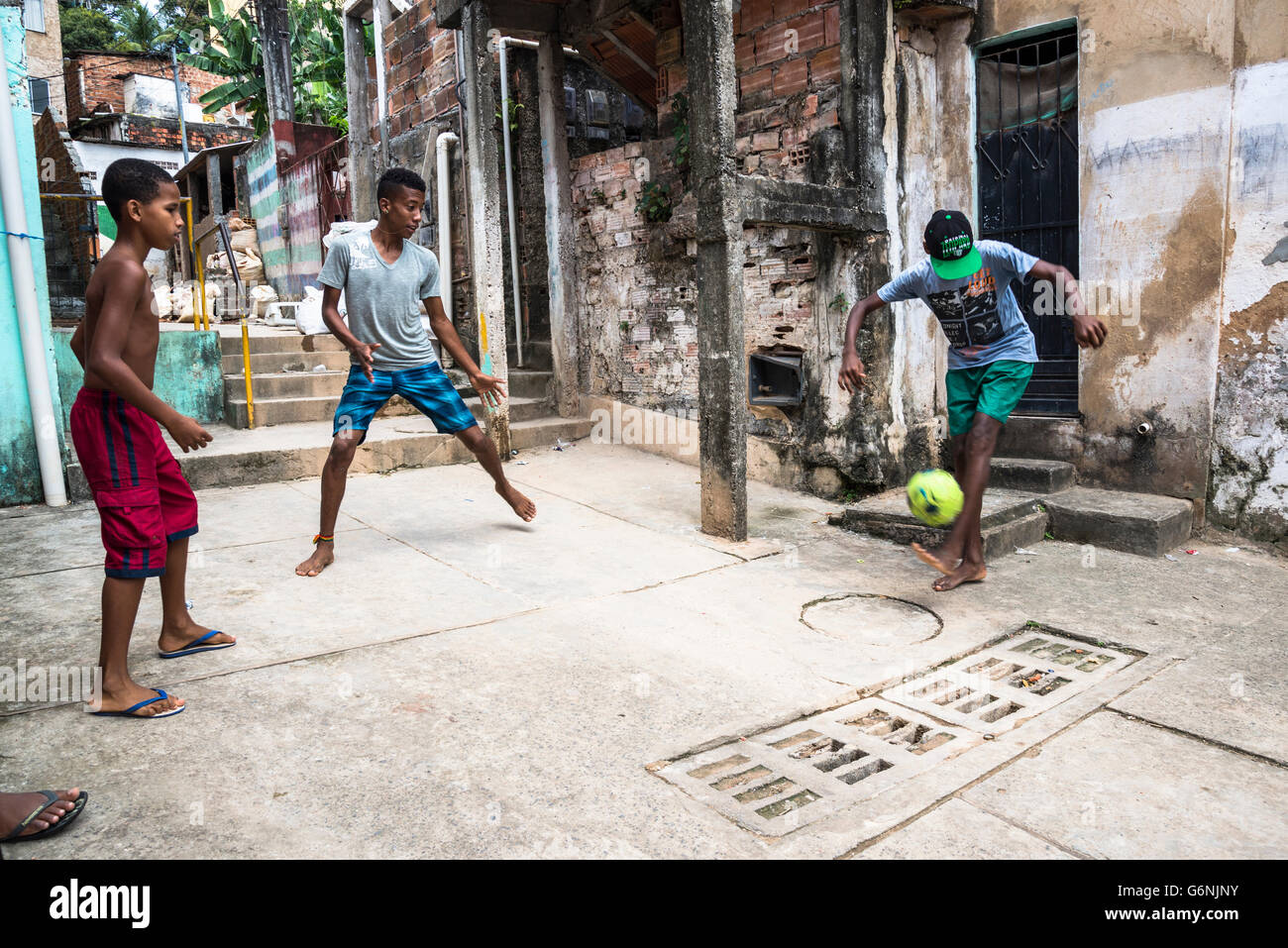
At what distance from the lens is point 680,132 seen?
6.54 meters

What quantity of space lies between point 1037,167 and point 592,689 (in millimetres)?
4511

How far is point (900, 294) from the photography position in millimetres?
4574

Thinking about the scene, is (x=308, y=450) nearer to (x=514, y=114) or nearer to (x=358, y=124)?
(x=514, y=114)

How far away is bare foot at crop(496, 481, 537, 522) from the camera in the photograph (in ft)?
16.5

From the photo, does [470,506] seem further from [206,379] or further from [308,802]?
[308,802]

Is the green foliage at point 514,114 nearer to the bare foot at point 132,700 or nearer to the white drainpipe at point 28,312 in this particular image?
the white drainpipe at point 28,312

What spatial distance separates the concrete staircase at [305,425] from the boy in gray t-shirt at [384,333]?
1.93m

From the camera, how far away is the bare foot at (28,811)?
6.99 ft

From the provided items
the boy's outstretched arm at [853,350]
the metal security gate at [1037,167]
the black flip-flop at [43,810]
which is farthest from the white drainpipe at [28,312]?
the metal security gate at [1037,167]

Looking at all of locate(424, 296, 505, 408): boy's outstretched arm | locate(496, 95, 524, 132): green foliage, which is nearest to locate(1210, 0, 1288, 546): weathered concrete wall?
locate(424, 296, 505, 408): boy's outstretched arm

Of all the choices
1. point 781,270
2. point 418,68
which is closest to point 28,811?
point 781,270

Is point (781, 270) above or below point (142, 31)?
below
